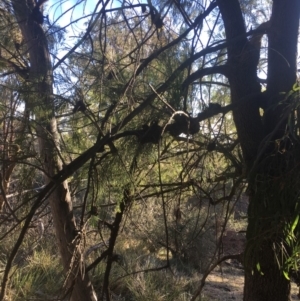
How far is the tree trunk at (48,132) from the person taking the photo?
10.7 feet

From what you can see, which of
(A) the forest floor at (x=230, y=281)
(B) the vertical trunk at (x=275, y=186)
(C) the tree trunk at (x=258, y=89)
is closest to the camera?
(B) the vertical trunk at (x=275, y=186)

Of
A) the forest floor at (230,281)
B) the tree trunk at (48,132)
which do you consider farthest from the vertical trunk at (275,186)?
the forest floor at (230,281)

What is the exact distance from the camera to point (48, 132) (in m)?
3.45

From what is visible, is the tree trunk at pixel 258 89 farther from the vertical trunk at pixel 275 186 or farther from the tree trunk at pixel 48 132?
the tree trunk at pixel 48 132

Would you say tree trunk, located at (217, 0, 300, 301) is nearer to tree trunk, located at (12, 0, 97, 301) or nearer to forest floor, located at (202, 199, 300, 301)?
tree trunk, located at (12, 0, 97, 301)

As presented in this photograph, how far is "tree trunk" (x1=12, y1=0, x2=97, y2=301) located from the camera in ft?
10.7

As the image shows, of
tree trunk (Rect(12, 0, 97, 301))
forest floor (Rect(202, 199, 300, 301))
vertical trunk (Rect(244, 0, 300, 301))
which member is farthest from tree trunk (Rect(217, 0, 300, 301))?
forest floor (Rect(202, 199, 300, 301))

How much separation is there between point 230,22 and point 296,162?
1167mm

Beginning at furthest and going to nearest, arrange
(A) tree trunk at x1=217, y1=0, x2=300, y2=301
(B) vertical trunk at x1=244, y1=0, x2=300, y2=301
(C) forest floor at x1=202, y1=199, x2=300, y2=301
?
(C) forest floor at x1=202, y1=199, x2=300, y2=301 < (A) tree trunk at x1=217, y1=0, x2=300, y2=301 < (B) vertical trunk at x1=244, y1=0, x2=300, y2=301

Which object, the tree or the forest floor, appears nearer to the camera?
the tree

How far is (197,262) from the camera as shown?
11070 millimetres

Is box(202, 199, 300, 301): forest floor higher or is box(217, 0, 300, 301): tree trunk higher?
box(217, 0, 300, 301): tree trunk

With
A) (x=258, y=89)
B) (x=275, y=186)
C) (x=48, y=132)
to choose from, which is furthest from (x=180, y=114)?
(x=48, y=132)

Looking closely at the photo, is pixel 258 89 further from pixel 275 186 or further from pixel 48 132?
pixel 48 132
